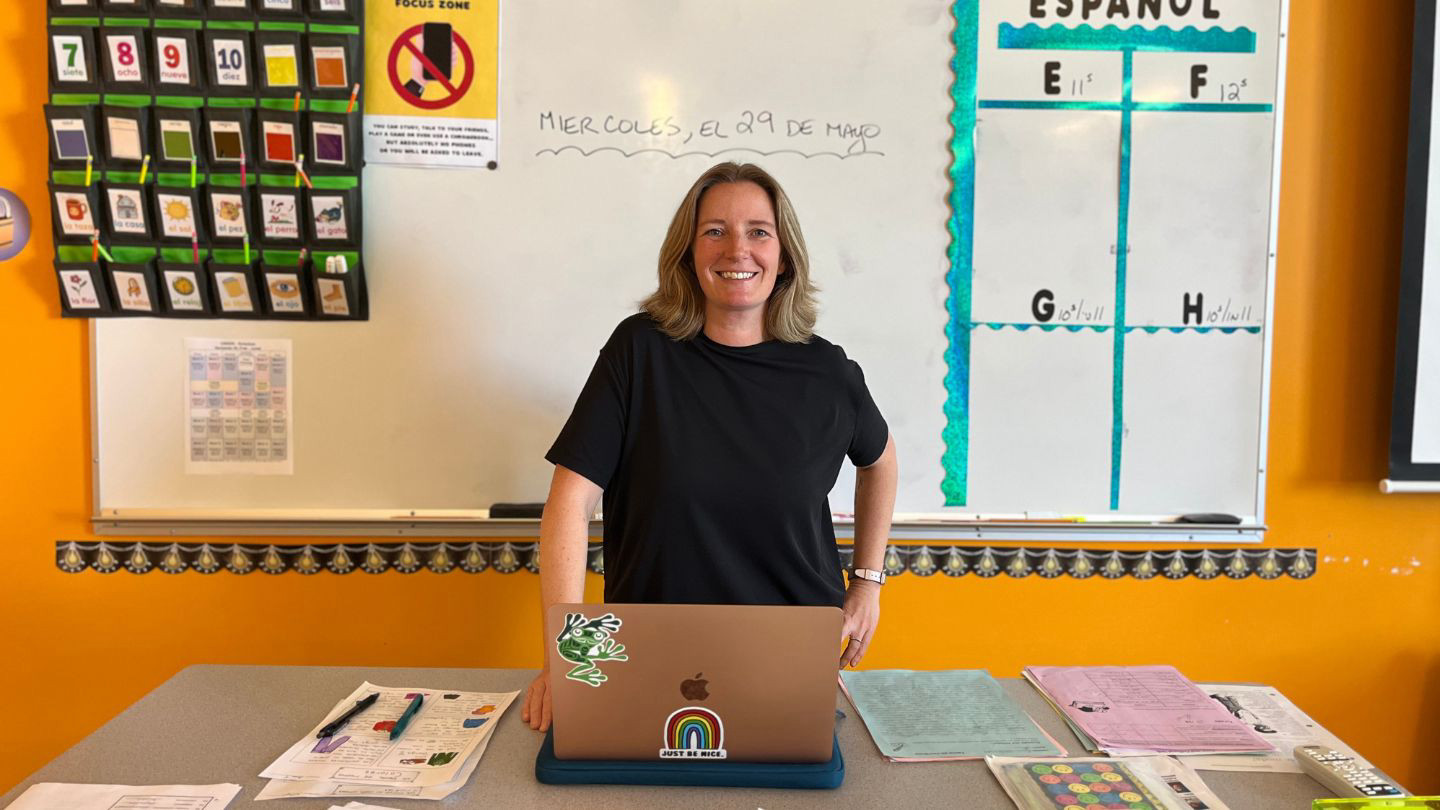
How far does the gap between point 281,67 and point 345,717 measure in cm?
144

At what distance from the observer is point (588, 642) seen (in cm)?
95

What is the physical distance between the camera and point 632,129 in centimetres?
197

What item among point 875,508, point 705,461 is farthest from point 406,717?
point 875,508

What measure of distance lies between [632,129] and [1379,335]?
1.80m

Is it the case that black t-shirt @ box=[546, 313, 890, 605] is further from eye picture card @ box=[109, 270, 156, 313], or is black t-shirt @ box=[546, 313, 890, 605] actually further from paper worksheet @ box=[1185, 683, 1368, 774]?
eye picture card @ box=[109, 270, 156, 313]

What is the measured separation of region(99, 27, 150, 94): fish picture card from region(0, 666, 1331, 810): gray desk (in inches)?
53.5

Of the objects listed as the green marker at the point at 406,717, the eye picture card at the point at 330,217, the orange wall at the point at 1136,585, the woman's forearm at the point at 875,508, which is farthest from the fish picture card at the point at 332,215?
the woman's forearm at the point at 875,508

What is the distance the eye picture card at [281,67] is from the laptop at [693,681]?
1.53 m

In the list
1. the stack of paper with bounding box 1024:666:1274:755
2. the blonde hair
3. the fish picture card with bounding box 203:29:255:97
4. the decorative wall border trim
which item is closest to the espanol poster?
the fish picture card with bounding box 203:29:255:97

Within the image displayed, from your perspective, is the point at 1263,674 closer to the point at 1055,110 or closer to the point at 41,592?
the point at 1055,110

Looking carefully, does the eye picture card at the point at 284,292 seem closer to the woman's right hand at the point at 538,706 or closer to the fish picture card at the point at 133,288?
the fish picture card at the point at 133,288

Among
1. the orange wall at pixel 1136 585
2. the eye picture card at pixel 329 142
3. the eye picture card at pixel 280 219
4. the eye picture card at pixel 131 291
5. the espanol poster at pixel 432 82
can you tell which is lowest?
the orange wall at pixel 1136 585

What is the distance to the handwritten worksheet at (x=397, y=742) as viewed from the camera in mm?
1011

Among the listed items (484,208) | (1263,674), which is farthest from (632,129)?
(1263,674)
